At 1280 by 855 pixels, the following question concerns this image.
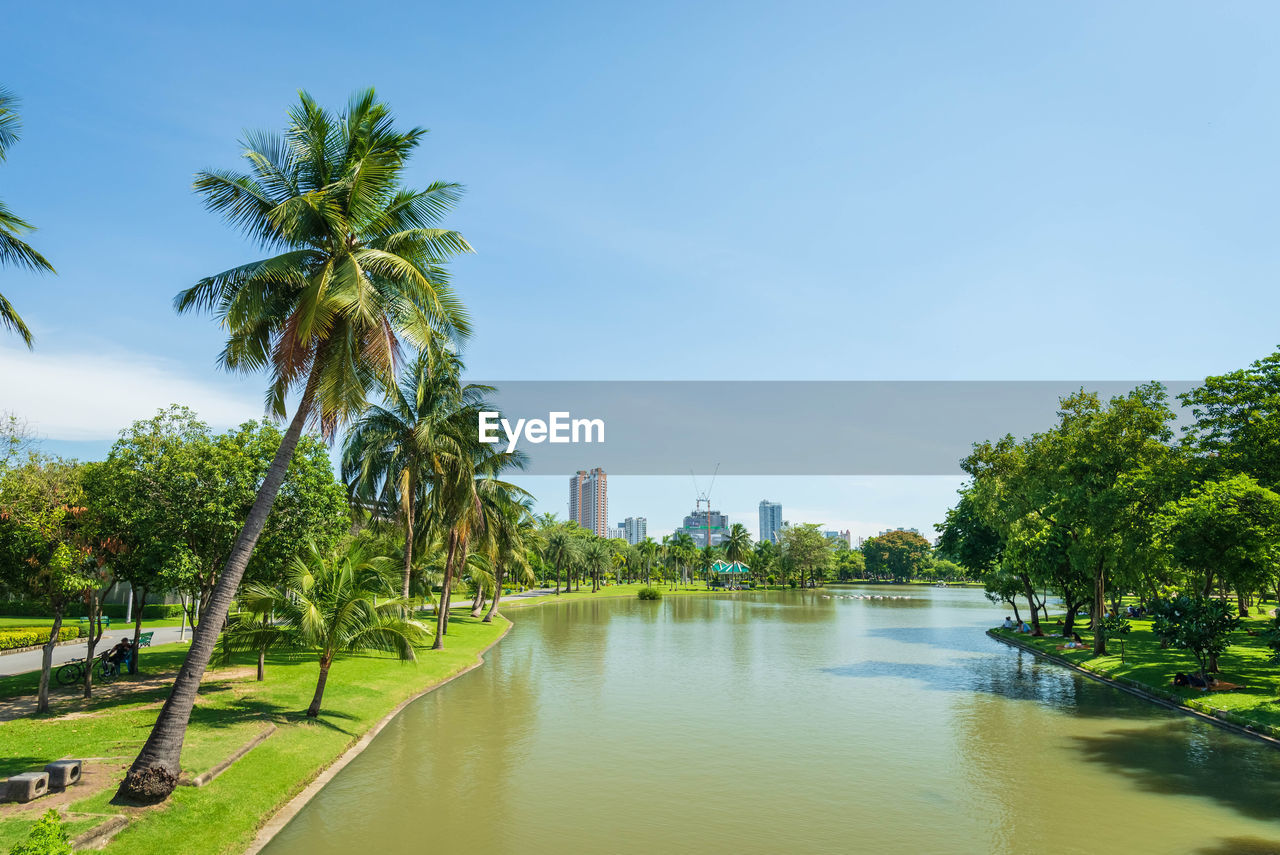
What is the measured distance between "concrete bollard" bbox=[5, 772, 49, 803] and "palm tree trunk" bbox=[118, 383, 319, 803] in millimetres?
1348

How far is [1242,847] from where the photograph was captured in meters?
14.2

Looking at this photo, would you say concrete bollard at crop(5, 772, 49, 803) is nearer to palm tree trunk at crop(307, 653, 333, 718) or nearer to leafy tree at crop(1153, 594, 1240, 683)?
palm tree trunk at crop(307, 653, 333, 718)

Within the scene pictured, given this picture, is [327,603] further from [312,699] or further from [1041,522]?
[1041,522]

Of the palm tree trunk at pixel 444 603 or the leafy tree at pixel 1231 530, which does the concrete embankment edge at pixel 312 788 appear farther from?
the leafy tree at pixel 1231 530

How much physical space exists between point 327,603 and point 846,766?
1607 centimetres

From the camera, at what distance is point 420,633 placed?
2317cm

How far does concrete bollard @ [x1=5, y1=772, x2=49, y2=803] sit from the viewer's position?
13227 millimetres

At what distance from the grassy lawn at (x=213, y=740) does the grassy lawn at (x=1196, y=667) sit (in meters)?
29.4


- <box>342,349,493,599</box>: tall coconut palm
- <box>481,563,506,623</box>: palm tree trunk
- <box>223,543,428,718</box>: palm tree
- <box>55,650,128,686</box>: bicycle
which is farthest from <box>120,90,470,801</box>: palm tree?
<box>481,563,506,623</box>: palm tree trunk

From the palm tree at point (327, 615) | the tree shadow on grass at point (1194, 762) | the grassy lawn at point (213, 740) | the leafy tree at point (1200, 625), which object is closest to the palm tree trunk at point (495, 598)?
the grassy lawn at point (213, 740)

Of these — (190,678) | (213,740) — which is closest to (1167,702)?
(213,740)

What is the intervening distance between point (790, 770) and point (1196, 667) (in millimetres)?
26044

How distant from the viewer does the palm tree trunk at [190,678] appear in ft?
46.3

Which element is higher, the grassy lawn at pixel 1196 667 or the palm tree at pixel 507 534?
the palm tree at pixel 507 534
